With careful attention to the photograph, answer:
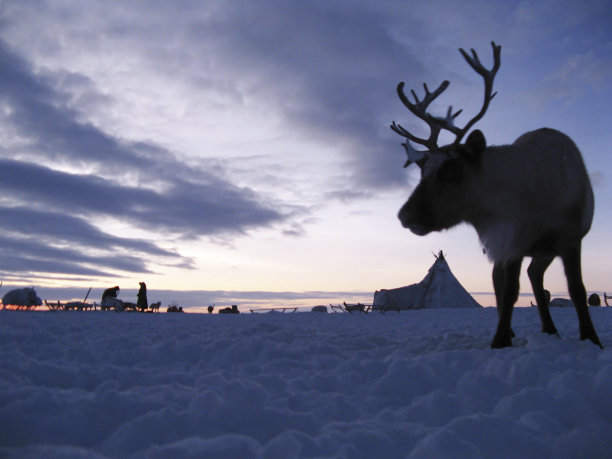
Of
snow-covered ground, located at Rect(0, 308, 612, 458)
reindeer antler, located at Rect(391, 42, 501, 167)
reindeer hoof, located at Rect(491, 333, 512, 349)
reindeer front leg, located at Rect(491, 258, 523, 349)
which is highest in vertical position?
reindeer antler, located at Rect(391, 42, 501, 167)

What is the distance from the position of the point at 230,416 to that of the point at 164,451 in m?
0.44

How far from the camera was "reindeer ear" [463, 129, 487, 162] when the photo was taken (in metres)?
3.84

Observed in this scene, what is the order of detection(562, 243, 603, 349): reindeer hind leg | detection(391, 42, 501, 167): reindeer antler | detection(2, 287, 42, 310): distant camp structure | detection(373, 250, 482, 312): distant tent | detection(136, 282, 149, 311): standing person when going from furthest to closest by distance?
detection(136, 282, 149, 311): standing person
detection(2, 287, 42, 310): distant camp structure
detection(373, 250, 482, 312): distant tent
detection(391, 42, 501, 167): reindeer antler
detection(562, 243, 603, 349): reindeer hind leg

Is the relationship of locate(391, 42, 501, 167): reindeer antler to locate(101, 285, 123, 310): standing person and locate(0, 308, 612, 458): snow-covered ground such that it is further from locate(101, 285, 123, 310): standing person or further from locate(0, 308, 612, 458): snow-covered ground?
locate(101, 285, 123, 310): standing person

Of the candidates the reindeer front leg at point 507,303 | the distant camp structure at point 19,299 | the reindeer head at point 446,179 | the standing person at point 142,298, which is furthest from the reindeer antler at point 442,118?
the distant camp structure at point 19,299

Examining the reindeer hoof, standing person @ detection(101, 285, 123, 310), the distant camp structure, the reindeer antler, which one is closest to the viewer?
the reindeer hoof

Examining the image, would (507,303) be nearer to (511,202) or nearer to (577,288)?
(577,288)

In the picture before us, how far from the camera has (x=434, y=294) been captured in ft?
73.4

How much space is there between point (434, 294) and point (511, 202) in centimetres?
1990

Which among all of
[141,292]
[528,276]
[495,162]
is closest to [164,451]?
[495,162]

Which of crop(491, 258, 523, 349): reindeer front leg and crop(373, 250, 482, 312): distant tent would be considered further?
crop(373, 250, 482, 312): distant tent

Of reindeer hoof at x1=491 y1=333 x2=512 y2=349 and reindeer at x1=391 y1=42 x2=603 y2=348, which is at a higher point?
reindeer at x1=391 y1=42 x2=603 y2=348

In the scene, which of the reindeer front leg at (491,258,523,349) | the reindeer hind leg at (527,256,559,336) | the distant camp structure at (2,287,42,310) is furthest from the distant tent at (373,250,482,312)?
the distant camp structure at (2,287,42,310)

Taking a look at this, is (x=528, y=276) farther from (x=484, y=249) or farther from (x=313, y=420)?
(x=313, y=420)
